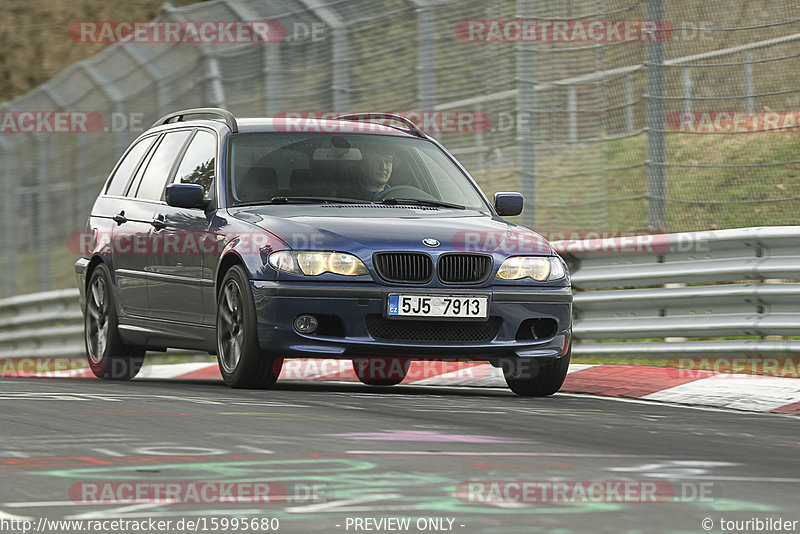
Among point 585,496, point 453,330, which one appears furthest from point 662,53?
point 585,496

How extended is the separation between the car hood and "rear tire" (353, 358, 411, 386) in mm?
1827

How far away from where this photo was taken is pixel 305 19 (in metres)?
15.1

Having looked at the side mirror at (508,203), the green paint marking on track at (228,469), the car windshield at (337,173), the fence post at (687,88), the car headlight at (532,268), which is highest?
the fence post at (687,88)

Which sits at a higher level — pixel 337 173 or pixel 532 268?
pixel 337 173

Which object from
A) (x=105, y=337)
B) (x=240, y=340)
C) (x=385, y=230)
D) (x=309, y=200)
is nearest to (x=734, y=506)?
(x=385, y=230)

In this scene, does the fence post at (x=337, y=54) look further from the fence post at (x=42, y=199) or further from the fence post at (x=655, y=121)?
the fence post at (x=42, y=199)

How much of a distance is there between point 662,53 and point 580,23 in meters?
0.78

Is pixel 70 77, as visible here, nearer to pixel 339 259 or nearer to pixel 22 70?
pixel 339 259

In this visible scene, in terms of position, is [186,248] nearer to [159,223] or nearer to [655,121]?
[159,223]

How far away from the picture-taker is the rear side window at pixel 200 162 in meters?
10.5

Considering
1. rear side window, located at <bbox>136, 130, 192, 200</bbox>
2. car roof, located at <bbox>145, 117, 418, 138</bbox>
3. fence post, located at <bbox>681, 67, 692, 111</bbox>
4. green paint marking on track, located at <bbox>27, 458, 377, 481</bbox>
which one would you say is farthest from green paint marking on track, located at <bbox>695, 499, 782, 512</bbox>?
fence post, located at <bbox>681, 67, 692, 111</bbox>

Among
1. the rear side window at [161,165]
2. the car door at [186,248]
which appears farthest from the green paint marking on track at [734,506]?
the rear side window at [161,165]

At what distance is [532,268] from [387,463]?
374 cm

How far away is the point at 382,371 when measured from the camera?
11.7 m
